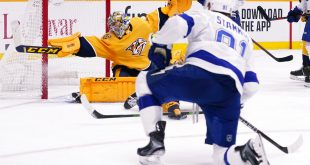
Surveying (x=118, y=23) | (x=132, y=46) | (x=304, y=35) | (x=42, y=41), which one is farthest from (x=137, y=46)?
(x=304, y=35)

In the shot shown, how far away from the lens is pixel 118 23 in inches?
189

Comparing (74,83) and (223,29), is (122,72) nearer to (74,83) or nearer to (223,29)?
(74,83)

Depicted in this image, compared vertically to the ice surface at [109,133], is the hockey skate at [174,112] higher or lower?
higher

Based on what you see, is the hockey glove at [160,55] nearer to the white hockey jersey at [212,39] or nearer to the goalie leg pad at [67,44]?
the white hockey jersey at [212,39]

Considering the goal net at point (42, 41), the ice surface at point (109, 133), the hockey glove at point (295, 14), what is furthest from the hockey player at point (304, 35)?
the goal net at point (42, 41)

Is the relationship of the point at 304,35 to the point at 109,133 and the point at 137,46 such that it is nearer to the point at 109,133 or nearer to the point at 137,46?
the point at 137,46

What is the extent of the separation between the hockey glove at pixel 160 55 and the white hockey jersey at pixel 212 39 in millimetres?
33

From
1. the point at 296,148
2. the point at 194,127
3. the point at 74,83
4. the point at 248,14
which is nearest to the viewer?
the point at 296,148

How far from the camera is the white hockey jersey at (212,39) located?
8.39 feet

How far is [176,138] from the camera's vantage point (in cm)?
342

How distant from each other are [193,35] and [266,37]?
643 centimetres

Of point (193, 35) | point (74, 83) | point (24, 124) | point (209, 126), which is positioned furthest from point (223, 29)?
point (74, 83)

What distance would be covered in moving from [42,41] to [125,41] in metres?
0.60

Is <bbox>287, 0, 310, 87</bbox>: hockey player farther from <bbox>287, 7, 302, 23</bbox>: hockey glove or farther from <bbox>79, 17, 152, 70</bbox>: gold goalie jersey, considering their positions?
<bbox>79, 17, 152, 70</bbox>: gold goalie jersey
